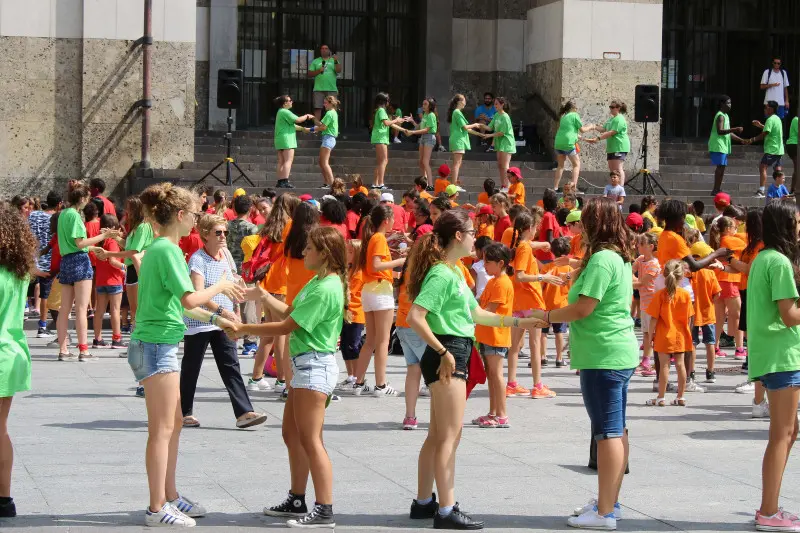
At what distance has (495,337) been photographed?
10219 mm

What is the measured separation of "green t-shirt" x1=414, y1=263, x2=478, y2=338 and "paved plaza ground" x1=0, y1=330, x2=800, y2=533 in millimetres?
1094

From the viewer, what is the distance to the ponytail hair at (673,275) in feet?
37.2

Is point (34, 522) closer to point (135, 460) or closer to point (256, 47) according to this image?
point (135, 460)

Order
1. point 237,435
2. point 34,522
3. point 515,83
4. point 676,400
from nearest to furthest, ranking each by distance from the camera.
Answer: point 34,522 → point 237,435 → point 676,400 → point 515,83

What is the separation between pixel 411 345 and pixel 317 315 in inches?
93.9

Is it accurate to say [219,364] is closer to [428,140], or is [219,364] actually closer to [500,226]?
[500,226]

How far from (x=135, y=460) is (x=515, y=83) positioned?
880 inches

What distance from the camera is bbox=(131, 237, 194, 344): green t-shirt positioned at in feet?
22.7

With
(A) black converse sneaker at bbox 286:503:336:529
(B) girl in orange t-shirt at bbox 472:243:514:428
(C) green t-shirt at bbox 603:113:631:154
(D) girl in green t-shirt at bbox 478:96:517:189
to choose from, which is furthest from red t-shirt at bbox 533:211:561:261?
(A) black converse sneaker at bbox 286:503:336:529

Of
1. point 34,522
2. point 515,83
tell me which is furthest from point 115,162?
point 34,522

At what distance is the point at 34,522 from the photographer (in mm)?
6953

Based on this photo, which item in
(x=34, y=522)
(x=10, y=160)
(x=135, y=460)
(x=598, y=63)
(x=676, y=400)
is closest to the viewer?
(x=34, y=522)

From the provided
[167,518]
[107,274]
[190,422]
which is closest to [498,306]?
[190,422]

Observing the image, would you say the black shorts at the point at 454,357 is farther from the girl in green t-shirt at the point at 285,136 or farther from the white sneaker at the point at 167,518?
the girl in green t-shirt at the point at 285,136
